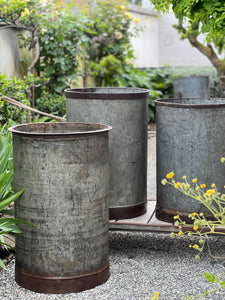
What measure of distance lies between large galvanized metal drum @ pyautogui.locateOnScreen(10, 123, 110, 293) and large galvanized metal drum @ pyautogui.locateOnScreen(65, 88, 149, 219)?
459 mm

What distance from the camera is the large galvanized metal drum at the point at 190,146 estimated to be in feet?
10.5

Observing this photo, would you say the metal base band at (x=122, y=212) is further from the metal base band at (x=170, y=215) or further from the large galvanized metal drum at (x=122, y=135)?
the metal base band at (x=170, y=215)

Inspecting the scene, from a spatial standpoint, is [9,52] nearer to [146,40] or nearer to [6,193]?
[6,193]

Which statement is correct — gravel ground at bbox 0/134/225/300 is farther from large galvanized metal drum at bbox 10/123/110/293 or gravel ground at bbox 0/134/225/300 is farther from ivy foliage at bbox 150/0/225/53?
ivy foliage at bbox 150/0/225/53

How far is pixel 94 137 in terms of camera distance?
2840mm

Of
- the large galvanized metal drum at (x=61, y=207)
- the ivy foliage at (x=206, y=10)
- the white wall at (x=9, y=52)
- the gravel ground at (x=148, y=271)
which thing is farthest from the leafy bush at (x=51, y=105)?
the large galvanized metal drum at (x=61, y=207)

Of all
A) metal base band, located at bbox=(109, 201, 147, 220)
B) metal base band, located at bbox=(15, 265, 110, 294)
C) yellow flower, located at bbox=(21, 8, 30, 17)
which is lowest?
metal base band, located at bbox=(15, 265, 110, 294)

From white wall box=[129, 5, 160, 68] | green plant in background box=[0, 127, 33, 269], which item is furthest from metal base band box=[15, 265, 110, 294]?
white wall box=[129, 5, 160, 68]

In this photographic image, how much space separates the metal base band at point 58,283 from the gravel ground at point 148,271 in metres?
0.03

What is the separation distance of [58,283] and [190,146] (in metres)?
1.13

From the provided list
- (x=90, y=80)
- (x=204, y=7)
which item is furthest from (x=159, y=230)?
(x=90, y=80)

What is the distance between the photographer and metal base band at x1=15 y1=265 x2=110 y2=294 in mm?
2875

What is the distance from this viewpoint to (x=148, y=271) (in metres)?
3.28

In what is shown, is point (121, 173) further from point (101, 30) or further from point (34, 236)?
point (101, 30)
